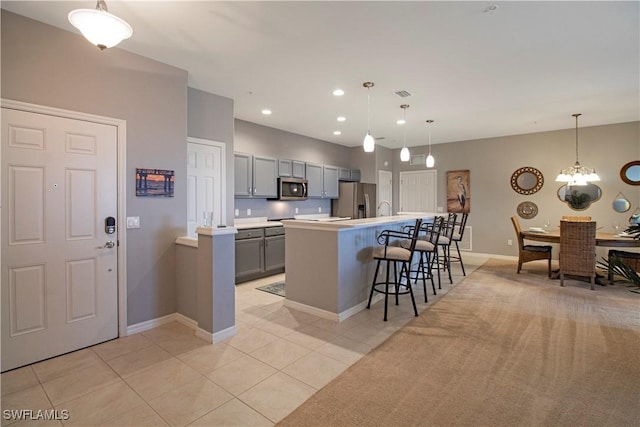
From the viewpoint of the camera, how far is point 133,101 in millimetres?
3115

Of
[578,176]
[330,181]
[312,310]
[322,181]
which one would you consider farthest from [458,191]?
[312,310]

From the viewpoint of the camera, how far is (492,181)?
23.7ft

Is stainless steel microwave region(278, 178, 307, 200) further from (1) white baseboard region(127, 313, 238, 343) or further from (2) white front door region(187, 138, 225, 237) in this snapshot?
(1) white baseboard region(127, 313, 238, 343)

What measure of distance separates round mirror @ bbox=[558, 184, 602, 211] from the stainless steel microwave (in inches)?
209

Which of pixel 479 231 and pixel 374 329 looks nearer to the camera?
pixel 374 329

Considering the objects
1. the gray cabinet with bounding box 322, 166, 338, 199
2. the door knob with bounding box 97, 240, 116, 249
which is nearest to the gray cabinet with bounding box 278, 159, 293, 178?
the gray cabinet with bounding box 322, 166, 338, 199

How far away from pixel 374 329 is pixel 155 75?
3473mm

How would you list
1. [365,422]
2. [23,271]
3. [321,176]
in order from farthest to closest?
[321,176] → [23,271] → [365,422]

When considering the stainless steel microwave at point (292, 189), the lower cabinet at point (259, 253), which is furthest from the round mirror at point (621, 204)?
the lower cabinet at point (259, 253)

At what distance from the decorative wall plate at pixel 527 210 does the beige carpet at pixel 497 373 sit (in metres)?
3.16

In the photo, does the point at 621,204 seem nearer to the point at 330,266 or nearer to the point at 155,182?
the point at 330,266

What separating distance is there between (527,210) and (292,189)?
5123 mm

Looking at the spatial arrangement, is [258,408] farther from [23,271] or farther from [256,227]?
[256,227]

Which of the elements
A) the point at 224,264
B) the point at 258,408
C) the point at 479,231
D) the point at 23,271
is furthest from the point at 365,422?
the point at 479,231
